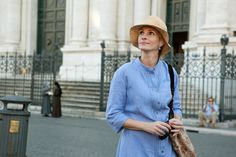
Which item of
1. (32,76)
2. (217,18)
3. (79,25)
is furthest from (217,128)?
(79,25)

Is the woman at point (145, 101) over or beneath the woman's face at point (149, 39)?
beneath

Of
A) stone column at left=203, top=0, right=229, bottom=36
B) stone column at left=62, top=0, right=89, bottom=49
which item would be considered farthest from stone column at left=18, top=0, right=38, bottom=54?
stone column at left=203, top=0, right=229, bottom=36

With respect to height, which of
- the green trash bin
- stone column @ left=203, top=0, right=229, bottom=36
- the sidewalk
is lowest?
the sidewalk

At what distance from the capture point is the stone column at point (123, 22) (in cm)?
2494

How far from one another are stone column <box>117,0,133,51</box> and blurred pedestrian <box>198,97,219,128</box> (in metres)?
9.42

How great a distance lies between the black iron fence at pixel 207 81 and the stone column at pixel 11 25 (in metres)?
13.4

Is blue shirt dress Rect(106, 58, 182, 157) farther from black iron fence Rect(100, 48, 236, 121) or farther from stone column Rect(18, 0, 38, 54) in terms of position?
stone column Rect(18, 0, 38, 54)

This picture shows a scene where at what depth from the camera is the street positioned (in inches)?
385

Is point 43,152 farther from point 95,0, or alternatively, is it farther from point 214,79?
point 95,0

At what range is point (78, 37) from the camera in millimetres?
25594

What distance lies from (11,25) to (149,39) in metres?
27.7

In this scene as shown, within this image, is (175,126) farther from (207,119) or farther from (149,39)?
(207,119)

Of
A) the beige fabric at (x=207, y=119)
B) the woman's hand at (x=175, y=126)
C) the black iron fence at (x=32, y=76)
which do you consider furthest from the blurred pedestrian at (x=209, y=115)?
the woman's hand at (x=175, y=126)

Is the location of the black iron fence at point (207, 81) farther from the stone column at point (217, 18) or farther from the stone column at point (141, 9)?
the stone column at point (141, 9)
